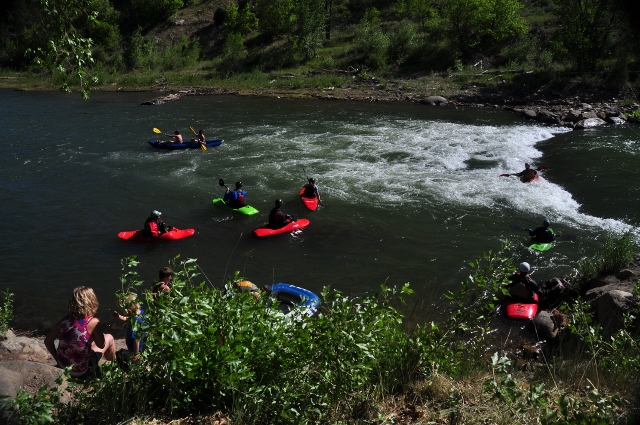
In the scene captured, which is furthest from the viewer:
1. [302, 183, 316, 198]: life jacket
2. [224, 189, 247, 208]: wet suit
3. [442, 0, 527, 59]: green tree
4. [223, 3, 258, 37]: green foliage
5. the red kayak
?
[223, 3, 258, 37]: green foliage

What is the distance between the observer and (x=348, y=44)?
40250 mm

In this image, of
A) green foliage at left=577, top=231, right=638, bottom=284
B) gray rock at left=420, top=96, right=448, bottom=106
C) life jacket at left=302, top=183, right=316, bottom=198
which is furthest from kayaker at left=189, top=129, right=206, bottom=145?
gray rock at left=420, top=96, right=448, bottom=106

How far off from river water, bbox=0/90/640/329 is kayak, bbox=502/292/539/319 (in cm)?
122

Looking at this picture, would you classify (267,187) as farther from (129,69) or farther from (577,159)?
(129,69)

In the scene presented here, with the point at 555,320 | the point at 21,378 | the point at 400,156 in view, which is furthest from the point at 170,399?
the point at 400,156

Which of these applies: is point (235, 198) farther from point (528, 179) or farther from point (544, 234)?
point (528, 179)

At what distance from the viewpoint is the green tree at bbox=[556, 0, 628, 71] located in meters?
29.1

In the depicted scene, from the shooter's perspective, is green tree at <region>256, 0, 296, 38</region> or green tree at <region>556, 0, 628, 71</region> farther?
A: green tree at <region>256, 0, 296, 38</region>

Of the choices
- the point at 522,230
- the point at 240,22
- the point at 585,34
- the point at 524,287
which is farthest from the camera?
the point at 240,22

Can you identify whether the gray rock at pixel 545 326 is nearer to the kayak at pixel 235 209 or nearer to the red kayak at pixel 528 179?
the kayak at pixel 235 209

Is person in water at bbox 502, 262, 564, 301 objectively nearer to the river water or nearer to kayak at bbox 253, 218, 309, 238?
the river water

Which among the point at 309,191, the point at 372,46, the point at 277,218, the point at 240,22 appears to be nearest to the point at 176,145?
the point at 309,191

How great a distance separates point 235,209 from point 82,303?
8798 millimetres

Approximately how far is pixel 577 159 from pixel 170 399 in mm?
17107
